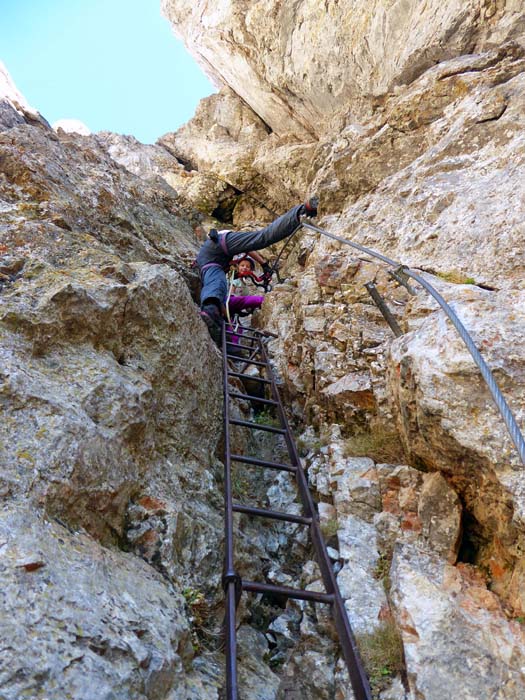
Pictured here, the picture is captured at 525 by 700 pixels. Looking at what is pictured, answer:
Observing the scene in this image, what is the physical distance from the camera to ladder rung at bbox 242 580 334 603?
3049 mm

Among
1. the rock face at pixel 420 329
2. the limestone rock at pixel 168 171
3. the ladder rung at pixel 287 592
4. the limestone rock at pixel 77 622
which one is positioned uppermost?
the limestone rock at pixel 168 171

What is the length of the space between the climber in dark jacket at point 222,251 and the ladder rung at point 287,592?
444 cm

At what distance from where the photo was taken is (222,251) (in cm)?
826

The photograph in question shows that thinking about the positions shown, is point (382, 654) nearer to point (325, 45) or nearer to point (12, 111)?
point (12, 111)

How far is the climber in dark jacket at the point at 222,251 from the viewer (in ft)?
22.9

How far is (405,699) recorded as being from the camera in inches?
103

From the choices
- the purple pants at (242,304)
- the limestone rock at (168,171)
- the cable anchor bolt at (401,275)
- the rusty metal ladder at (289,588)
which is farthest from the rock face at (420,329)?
the limestone rock at (168,171)

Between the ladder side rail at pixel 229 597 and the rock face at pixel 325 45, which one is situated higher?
the rock face at pixel 325 45

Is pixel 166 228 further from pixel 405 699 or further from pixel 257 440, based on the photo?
pixel 405 699

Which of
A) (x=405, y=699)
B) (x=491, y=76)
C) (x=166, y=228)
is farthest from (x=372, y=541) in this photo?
(x=491, y=76)

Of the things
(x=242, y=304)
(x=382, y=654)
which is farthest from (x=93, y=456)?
(x=242, y=304)

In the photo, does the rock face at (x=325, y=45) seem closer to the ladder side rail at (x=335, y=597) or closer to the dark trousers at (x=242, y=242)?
the dark trousers at (x=242, y=242)

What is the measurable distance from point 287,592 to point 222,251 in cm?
616

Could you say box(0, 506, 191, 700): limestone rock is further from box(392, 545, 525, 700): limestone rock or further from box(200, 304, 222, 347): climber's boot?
box(200, 304, 222, 347): climber's boot
